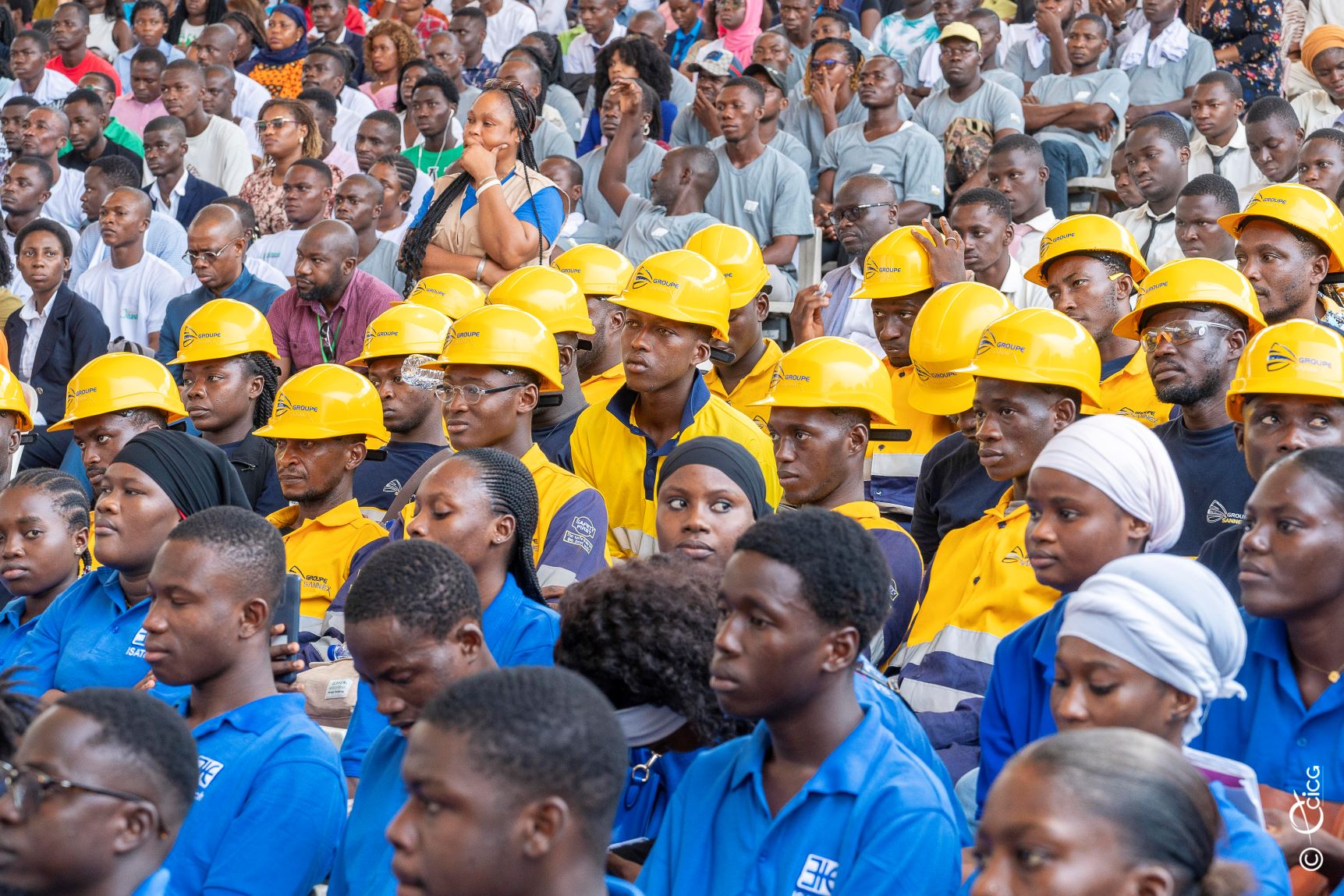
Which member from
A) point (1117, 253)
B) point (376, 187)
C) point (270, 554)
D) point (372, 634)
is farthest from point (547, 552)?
point (376, 187)

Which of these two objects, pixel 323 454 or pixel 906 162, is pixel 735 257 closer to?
pixel 323 454

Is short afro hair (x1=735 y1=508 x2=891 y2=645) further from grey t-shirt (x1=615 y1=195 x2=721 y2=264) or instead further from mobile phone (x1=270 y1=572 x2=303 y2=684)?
grey t-shirt (x1=615 y1=195 x2=721 y2=264)

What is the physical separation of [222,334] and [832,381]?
308 cm

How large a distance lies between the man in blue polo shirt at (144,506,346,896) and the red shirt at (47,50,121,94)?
10538mm

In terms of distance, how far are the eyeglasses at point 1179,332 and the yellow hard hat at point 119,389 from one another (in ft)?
12.3

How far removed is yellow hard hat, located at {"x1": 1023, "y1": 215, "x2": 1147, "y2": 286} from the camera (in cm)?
620

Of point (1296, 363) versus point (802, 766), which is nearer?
point (802, 766)

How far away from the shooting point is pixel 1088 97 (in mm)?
10609

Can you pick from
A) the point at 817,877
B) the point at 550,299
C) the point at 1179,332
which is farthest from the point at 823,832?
the point at 550,299

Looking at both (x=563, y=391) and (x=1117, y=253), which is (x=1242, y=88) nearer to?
(x=1117, y=253)

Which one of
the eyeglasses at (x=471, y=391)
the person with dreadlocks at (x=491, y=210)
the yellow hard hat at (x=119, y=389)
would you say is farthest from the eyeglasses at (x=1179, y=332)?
the yellow hard hat at (x=119, y=389)

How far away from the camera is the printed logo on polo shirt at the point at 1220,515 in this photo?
15.7ft

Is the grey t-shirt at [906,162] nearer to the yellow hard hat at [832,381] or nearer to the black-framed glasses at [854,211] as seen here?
the black-framed glasses at [854,211]

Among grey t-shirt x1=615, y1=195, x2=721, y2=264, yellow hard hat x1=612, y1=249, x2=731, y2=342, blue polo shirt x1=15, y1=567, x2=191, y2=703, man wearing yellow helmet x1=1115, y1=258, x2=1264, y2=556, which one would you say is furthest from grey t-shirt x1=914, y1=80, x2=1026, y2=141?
blue polo shirt x1=15, y1=567, x2=191, y2=703
